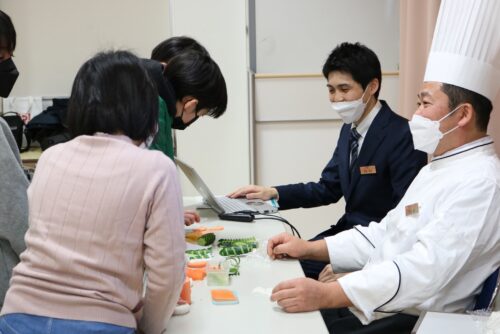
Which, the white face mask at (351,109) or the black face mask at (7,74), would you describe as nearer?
the black face mask at (7,74)

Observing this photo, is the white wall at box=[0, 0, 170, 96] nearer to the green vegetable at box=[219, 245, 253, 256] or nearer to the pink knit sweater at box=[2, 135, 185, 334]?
the green vegetable at box=[219, 245, 253, 256]

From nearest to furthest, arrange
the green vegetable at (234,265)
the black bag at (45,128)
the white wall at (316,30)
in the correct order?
the green vegetable at (234,265) < the black bag at (45,128) < the white wall at (316,30)

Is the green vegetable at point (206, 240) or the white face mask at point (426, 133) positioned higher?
the white face mask at point (426, 133)

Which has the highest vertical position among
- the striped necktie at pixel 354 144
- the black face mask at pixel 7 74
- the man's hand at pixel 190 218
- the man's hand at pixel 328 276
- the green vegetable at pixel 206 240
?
the black face mask at pixel 7 74

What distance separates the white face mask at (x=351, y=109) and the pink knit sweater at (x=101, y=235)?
51.4 inches

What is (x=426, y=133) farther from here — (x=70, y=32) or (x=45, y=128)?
(x=70, y=32)

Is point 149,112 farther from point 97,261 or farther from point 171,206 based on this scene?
point 97,261

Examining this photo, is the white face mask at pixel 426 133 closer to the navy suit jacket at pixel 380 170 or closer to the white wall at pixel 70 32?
the navy suit jacket at pixel 380 170

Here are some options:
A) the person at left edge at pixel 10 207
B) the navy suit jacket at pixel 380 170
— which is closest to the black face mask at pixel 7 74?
the person at left edge at pixel 10 207

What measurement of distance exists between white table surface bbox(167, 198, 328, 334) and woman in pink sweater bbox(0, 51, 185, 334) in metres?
0.10

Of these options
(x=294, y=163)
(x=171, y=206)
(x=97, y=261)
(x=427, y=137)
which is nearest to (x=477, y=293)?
(x=427, y=137)

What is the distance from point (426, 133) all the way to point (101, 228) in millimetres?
909

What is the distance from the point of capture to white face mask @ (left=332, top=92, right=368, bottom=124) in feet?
6.84

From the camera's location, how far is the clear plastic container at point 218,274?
122cm
